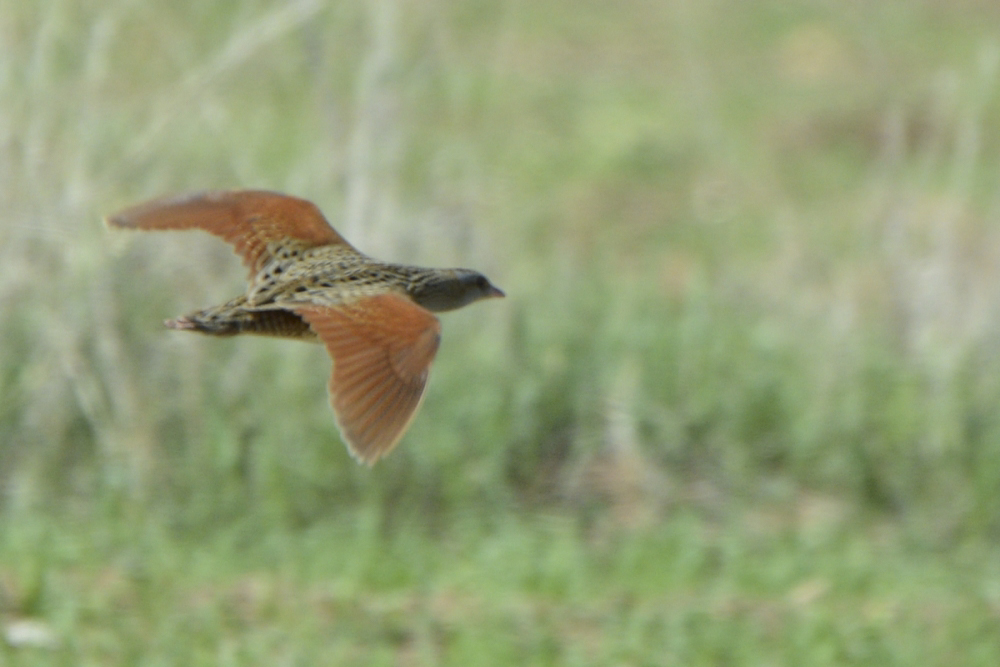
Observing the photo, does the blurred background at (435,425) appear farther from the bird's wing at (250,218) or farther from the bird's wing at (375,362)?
the bird's wing at (375,362)

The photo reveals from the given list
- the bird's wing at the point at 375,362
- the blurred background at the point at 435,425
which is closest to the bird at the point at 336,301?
the bird's wing at the point at 375,362

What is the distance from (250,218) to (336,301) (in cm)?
67

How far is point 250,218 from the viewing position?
3.84 m

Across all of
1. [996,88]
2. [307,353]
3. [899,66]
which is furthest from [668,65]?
[307,353]

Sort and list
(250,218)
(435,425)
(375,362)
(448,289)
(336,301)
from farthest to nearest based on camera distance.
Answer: (435,425)
(250,218)
(448,289)
(336,301)
(375,362)

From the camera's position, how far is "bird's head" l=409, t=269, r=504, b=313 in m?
3.61

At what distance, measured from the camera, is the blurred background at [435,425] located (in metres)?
4.54

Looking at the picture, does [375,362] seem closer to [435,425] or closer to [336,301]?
[336,301]

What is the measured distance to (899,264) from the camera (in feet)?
20.5

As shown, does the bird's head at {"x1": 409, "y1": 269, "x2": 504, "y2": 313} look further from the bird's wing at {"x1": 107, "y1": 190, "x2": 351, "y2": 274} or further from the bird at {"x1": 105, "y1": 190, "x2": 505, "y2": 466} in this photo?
the bird's wing at {"x1": 107, "y1": 190, "x2": 351, "y2": 274}

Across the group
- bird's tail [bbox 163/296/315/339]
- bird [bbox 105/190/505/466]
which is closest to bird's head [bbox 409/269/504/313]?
bird [bbox 105/190/505/466]

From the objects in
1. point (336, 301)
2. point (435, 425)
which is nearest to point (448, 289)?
point (336, 301)

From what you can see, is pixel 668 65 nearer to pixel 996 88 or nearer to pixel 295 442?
pixel 996 88

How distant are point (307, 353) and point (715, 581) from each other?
1575 millimetres
